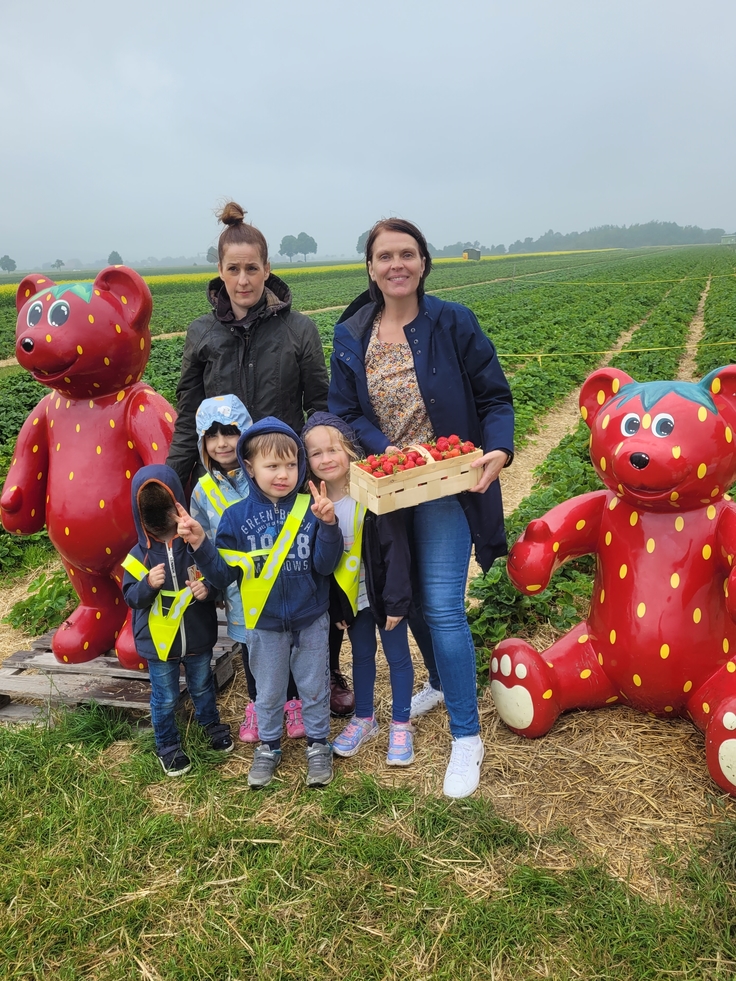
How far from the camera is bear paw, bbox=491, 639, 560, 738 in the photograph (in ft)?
9.95

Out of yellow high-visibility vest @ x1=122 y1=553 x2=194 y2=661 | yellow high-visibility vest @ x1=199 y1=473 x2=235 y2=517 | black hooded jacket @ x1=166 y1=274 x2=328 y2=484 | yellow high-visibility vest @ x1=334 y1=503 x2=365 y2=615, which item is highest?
black hooded jacket @ x1=166 y1=274 x2=328 y2=484

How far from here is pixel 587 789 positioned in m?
2.89

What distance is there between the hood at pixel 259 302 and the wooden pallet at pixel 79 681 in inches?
72.9

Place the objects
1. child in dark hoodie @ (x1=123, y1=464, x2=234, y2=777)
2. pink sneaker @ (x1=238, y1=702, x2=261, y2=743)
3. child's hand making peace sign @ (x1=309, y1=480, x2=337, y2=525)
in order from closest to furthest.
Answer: child's hand making peace sign @ (x1=309, y1=480, x2=337, y2=525), child in dark hoodie @ (x1=123, y1=464, x2=234, y2=777), pink sneaker @ (x1=238, y1=702, x2=261, y2=743)

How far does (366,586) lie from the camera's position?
293cm

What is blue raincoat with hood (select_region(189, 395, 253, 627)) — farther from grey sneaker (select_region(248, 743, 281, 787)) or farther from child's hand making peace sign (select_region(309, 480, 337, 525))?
grey sneaker (select_region(248, 743, 281, 787))

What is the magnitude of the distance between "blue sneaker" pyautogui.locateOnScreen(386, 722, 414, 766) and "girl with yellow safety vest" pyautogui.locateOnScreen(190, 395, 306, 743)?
0.87 metres

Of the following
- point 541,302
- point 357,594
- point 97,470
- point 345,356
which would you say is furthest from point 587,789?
point 541,302

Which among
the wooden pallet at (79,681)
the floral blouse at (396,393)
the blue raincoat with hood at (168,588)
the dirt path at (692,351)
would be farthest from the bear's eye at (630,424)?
the dirt path at (692,351)

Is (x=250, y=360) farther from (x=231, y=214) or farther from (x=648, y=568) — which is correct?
(x=648, y=568)

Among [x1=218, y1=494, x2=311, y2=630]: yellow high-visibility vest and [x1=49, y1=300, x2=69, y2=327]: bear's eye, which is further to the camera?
[x1=49, y1=300, x2=69, y2=327]: bear's eye

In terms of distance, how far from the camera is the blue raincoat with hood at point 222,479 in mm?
2957

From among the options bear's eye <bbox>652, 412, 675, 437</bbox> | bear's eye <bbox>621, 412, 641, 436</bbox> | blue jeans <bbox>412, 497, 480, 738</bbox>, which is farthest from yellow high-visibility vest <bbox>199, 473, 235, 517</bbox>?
bear's eye <bbox>652, 412, 675, 437</bbox>

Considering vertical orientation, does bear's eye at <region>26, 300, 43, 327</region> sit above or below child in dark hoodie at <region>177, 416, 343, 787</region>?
above
